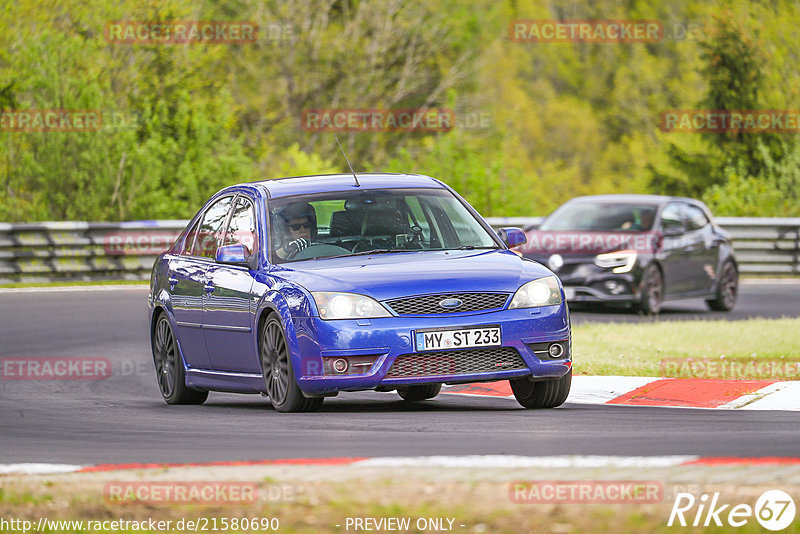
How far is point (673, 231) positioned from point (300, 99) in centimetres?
2583

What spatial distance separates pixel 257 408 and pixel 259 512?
4934 millimetres

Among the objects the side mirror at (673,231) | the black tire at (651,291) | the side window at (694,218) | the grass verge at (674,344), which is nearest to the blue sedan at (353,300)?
the grass verge at (674,344)

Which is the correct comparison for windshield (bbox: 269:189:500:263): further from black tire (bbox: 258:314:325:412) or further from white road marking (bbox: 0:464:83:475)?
white road marking (bbox: 0:464:83:475)

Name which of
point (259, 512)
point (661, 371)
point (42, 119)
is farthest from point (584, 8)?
point (259, 512)

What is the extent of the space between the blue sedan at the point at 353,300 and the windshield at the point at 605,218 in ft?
31.7

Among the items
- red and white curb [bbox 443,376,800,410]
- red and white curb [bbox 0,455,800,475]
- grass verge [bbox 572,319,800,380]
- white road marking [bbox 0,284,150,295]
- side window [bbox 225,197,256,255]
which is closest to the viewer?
red and white curb [bbox 0,455,800,475]

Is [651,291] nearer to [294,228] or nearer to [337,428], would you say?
[294,228]

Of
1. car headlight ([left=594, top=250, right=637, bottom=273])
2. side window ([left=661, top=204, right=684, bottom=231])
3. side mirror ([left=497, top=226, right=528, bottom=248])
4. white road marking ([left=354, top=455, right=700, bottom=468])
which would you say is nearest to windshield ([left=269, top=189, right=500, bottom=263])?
side mirror ([left=497, top=226, right=528, bottom=248])

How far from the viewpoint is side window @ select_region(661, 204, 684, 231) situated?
21.4 meters

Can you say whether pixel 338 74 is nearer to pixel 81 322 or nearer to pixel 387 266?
pixel 81 322

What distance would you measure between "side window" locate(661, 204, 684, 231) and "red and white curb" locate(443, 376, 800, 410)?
29.5 feet

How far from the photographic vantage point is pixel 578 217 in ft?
71.5

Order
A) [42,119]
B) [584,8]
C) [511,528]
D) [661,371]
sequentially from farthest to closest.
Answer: [584,8]
[42,119]
[661,371]
[511,528]

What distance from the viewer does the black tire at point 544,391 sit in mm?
10734
